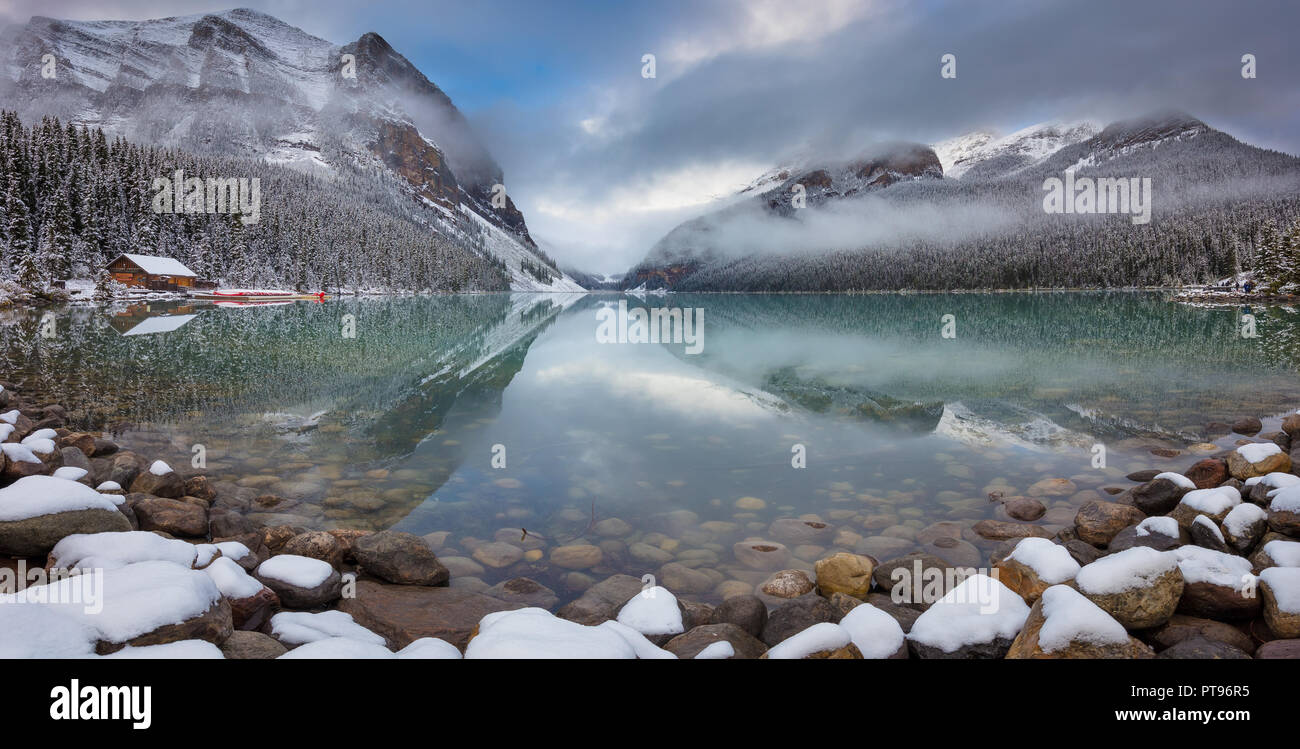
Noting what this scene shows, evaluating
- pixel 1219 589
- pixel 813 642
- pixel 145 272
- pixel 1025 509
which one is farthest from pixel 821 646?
pixel 145 272

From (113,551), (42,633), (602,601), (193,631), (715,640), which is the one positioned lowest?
(602,601)

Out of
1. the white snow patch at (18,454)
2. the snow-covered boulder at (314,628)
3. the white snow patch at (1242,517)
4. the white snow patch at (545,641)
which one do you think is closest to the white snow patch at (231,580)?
the snow-covered boulder at (314,628)

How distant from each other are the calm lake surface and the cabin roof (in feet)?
168

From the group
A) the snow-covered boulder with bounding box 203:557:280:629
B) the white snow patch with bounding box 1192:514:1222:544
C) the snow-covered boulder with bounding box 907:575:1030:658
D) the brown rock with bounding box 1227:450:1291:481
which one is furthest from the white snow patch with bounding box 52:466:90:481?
the brown rock with bounding box 1227:450:1291:481

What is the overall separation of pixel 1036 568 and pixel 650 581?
4.50m

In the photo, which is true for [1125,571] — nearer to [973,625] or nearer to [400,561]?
[973,625]

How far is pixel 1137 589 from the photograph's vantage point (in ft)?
17.8

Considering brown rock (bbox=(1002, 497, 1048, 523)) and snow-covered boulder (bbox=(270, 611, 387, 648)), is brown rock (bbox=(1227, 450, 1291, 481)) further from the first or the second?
snow-covered boulder (bbox=(270, 611, 387, 648))

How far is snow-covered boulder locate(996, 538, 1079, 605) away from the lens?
6.19 meters

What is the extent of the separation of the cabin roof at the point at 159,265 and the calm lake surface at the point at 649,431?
2020 inches

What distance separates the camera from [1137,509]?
350 inches

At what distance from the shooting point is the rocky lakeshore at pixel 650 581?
14.7 feet

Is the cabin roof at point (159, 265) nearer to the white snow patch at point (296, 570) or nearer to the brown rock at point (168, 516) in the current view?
the brown rock at point (168, 516)

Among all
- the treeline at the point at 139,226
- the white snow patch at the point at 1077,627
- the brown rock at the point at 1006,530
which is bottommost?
the brown rock at the point at 1006,530
